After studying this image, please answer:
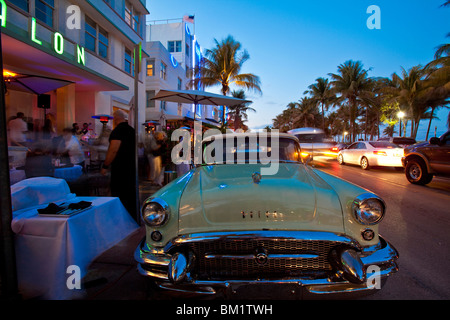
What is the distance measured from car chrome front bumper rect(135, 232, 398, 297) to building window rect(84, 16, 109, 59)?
12760 mm

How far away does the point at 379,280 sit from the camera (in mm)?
1695

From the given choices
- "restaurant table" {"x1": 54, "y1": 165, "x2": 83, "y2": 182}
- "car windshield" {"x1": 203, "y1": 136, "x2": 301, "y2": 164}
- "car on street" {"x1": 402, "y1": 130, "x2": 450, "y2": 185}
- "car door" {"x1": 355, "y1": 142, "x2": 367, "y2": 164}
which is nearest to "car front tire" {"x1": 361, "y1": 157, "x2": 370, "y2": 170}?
"car door" {"x1": 355, "y1": 142, "x2": 367, "y2": 164}

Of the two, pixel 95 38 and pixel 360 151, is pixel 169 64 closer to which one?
pixel 95 38

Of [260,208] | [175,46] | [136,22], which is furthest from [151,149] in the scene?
[175,46]

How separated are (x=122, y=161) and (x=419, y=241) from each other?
4.30m

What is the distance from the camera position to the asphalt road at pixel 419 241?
2.21m

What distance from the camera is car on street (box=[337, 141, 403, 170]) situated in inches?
410

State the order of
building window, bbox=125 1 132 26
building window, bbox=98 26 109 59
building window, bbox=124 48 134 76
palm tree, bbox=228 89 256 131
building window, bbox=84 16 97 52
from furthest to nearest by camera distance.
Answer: palm tree, bbox=228 89 256 131
building window, bbox=124 48 134 76
building window, bbox=125 1 132 26
building window, bbox=98 26 109 59
building window, bbox=84 16 97 52

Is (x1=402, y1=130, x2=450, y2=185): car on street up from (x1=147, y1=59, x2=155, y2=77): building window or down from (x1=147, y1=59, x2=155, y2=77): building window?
down

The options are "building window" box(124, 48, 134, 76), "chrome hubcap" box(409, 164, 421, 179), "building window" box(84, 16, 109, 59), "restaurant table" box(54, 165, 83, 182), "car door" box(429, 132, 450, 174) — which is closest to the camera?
"restaurant table" box(54, 165, 83, 182)

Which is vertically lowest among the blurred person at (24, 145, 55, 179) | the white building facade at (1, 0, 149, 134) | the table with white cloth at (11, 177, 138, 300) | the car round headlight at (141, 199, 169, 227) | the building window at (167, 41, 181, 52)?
the table with white cloth at (11, 177, 138, 300)

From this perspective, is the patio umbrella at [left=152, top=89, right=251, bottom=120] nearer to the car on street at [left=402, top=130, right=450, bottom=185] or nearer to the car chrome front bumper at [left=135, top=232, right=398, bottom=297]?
the car on street at [left=402, top=130, right=450, bottom=185]

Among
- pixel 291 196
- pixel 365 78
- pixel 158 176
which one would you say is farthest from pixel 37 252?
pixel 365 78
